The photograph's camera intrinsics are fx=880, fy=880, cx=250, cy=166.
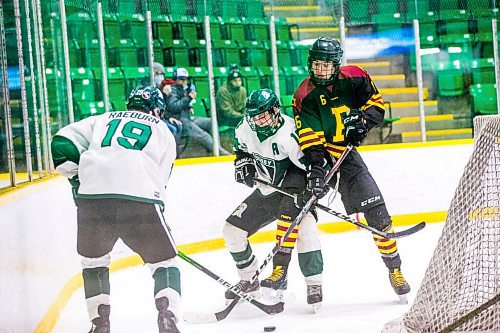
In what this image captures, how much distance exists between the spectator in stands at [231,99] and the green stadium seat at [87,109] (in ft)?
3.07

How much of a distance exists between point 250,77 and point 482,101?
163 centimetres

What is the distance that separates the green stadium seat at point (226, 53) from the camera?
14.9 ft

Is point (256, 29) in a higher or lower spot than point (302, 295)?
higher

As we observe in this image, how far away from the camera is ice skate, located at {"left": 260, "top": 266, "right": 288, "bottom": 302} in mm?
3133

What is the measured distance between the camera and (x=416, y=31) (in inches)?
187

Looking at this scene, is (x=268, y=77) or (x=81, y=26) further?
(x=268, y=77)

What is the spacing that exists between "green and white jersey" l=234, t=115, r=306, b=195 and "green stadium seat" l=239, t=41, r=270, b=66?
4.34ft

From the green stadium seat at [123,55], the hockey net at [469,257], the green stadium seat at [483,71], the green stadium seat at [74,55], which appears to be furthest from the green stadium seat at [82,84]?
the green stadium seat at [483,71]

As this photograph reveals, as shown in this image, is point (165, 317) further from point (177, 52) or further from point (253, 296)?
point (177, 52)

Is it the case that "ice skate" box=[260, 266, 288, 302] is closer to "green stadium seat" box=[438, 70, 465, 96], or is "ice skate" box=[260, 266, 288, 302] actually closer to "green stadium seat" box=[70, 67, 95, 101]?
"green stadium seat" box=[70, 67, 95, 101]

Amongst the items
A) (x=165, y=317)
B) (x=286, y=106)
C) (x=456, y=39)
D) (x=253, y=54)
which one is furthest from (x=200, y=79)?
(x=165, y=317)

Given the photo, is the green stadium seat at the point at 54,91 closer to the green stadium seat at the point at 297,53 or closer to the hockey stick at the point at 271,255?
the hockey stick at the point at 271,255

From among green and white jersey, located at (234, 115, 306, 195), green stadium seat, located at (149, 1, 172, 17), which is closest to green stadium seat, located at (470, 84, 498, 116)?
green stadium seat, located at (149, 1, 172, 17)

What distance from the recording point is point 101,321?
97.7 inches
